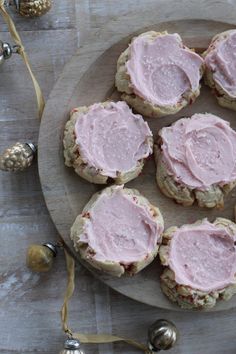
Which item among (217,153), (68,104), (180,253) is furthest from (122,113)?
(180,253)

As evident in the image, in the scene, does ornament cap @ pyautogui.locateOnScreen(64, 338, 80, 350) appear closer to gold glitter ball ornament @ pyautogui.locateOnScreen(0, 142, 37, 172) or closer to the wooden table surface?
the wooden table surface

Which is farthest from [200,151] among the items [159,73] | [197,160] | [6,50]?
[6,50]

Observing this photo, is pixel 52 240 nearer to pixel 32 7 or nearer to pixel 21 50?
pixel 21 50

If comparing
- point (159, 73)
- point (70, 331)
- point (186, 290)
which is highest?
point (159, 73)

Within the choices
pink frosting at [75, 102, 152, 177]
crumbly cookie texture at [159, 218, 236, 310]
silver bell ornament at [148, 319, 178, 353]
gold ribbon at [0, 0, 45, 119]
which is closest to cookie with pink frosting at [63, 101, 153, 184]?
pink frosting at [75, 102, 152, 177]

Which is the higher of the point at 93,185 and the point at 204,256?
the point at 93,185

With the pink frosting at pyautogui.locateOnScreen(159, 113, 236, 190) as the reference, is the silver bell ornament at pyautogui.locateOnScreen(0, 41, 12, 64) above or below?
above

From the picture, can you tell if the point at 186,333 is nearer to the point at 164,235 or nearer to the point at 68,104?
the point at 164,235
